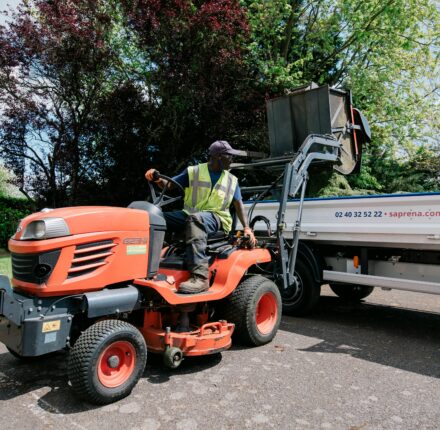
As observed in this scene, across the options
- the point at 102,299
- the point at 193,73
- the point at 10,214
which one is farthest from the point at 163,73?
the point at 102,299

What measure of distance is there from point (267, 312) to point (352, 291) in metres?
2.68

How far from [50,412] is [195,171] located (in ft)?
7.70

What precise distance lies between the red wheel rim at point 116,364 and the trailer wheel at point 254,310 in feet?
4.08

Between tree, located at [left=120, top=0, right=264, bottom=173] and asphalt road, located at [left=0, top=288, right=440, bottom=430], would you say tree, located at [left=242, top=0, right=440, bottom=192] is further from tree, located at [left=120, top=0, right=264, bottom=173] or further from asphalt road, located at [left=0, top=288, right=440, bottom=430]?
asphalt road, located at [left=0, top=288, right=440, bottom=430]

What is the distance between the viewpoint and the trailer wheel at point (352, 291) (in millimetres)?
6770

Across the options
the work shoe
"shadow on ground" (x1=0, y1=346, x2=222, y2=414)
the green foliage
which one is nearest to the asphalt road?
"shadow on ground" (x1=0, y1=346, x2=222, y2=414)

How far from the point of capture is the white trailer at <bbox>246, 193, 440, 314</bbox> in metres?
4.67

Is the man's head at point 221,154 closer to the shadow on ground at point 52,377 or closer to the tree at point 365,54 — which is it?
the shadow on ground at point 52,377

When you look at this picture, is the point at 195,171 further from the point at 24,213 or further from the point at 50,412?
the point at 24,213

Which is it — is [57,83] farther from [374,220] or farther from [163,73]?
[374,220]

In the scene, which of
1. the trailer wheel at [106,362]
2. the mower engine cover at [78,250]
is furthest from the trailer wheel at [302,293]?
the trailer wheel at [106,362]

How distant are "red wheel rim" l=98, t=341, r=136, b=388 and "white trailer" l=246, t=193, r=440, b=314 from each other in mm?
2310

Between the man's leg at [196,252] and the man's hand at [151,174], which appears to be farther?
the man's hand at [151,174]

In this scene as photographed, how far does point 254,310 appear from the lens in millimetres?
4246
